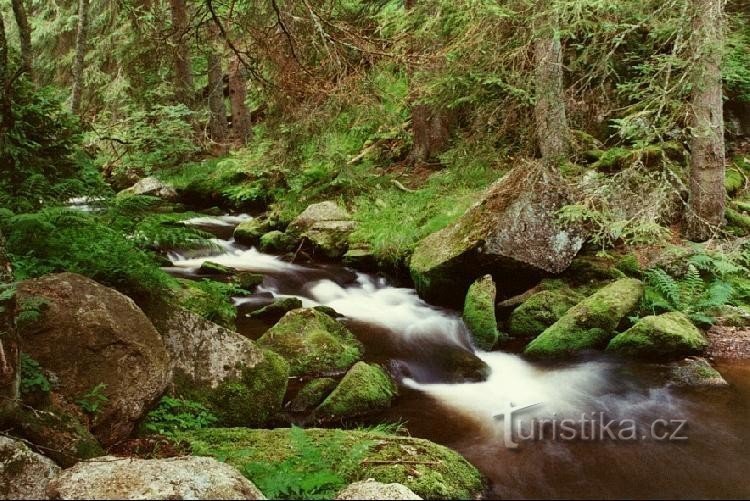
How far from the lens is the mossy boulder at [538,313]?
8.11m

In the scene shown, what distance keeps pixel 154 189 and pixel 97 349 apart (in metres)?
14.1

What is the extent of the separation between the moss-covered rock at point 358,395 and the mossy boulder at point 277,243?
652 cm

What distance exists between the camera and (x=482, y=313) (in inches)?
322

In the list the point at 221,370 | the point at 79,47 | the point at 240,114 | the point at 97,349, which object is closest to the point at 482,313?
the point at 221,370

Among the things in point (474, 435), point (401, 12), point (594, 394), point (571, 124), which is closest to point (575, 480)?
point (474, 435)

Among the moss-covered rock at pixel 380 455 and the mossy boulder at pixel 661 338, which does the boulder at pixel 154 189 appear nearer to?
the moss-covered rock at pixel 380 455

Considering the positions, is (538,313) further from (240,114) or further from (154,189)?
(240,114)

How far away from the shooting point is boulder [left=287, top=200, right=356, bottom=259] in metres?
12.0

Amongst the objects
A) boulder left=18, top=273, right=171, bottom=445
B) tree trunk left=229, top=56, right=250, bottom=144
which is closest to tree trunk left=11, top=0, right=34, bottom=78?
boulder left=18, top=273, right=171, bottom=445

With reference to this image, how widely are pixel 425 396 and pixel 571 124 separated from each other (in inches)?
304

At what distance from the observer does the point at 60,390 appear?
3.90m

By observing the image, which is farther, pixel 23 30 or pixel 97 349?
pixel 23 30

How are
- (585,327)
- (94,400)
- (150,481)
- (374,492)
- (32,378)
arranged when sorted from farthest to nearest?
(585,327), (94,400), (32,378), (374,492), (150,481)

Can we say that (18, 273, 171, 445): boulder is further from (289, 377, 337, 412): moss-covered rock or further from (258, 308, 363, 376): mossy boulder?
(258, 308, 363, 376): mossy boulder
